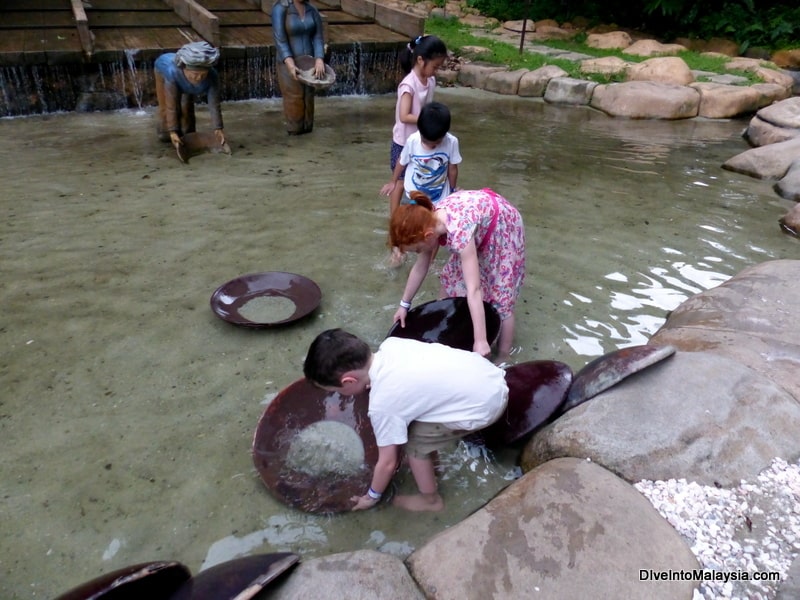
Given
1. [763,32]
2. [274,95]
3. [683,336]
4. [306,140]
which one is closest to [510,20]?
[763,32]

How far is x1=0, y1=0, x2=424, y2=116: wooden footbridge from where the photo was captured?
276 inches

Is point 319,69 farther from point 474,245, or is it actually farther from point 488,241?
point 474,245

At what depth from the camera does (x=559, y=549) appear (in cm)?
186

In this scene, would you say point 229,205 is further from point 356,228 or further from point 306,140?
point 306,140

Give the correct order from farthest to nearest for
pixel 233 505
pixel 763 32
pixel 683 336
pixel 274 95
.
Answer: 1. pixel 763 32
2. pixel 274 95
3. pixel 683 336
4. pixel 233 505

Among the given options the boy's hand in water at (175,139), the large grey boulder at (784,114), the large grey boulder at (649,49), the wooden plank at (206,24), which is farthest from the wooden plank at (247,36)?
the large grey boulder at (649,49)

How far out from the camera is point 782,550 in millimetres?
2010

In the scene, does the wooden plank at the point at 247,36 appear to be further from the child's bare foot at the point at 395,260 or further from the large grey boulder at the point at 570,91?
the child's bare foot at the point at 395,260

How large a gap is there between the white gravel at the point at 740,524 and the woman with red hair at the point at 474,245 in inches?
39.3

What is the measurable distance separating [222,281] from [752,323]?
3182 millimetres

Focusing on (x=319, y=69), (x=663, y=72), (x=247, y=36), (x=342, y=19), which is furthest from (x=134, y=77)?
(x=663, y=72)

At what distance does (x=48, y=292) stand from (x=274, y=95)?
5.79 metres

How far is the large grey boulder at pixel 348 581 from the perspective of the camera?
5.67ft

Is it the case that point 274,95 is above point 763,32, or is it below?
below
